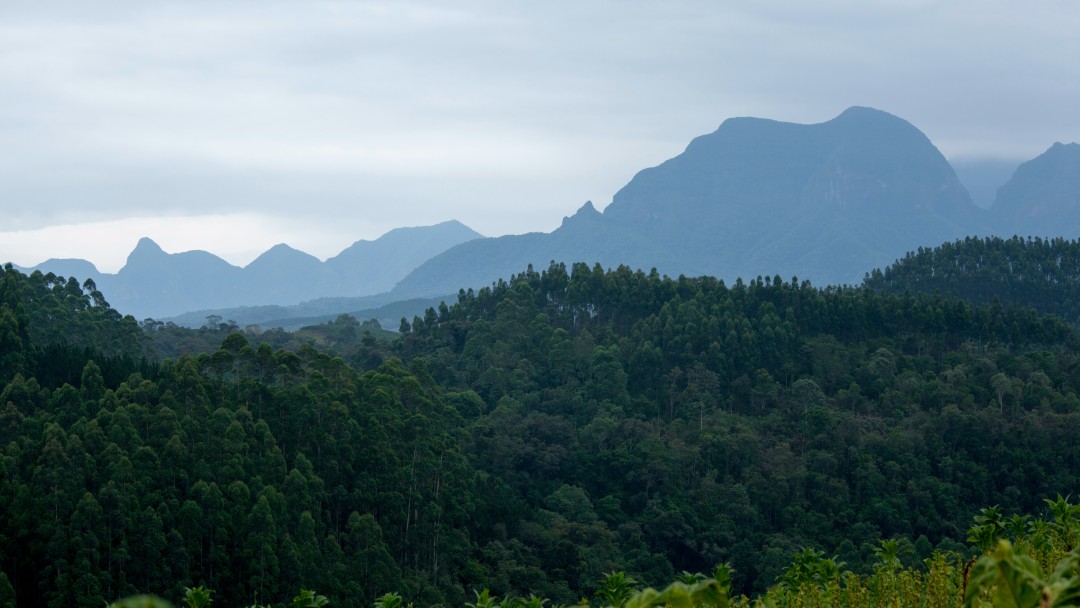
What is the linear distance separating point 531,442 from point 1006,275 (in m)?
44.4

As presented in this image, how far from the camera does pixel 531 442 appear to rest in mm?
44469

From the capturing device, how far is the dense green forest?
26203mm

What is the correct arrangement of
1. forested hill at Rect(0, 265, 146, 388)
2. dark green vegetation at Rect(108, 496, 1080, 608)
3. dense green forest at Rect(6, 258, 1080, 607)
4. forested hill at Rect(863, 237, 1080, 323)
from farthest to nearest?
forested hill at Rect(863, 237, 1080, 323) < forested hill at Rect(0, 265, 146, 388) < dense green forest at Rect(6, 258, 1080, 607) < dark green vegetation at Rect(108, 496, 1080, 608)

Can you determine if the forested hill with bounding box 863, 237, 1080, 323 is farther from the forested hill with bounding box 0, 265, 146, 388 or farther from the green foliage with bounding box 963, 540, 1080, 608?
the green foliage with bounding box 963, 540, 1080, 608

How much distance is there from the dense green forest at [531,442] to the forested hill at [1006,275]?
1739 cm

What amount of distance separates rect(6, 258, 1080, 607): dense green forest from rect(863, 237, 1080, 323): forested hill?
17.4 metres

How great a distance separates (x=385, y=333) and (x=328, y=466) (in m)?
60.5

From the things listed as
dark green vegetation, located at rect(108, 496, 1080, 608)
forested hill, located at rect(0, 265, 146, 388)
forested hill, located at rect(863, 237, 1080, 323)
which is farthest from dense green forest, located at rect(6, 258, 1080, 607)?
forested hill, located at rect(863, 237, 1080, 323)

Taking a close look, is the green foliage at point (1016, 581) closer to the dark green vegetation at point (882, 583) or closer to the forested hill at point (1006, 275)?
the dark green vegetation at point (882, 583)

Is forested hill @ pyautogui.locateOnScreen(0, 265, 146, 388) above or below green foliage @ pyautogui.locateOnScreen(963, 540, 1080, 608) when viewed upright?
above

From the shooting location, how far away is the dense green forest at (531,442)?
2620 cm

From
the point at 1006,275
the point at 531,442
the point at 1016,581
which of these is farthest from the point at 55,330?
the point at 1006,275

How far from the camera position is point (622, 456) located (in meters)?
43.1

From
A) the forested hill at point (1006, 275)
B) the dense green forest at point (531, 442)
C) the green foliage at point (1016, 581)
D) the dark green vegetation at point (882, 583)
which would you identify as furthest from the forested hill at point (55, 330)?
the forested hill at point (1006, 275)
